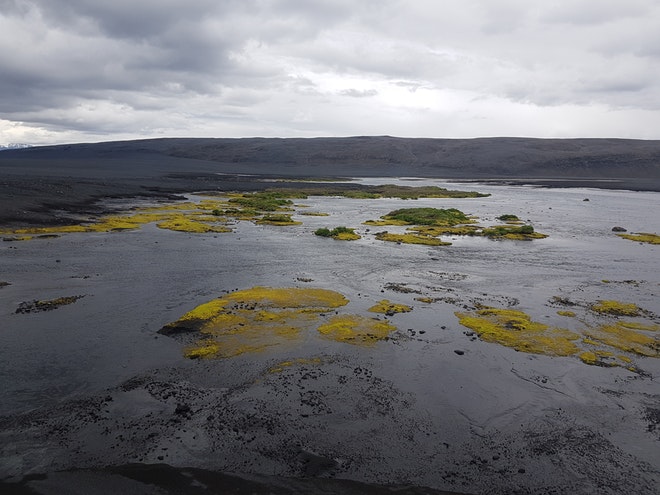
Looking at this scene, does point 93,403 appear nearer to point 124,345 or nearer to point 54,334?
point 124,345

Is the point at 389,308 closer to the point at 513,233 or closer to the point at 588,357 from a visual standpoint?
the point at 588,357

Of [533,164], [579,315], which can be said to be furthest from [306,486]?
[533,164]

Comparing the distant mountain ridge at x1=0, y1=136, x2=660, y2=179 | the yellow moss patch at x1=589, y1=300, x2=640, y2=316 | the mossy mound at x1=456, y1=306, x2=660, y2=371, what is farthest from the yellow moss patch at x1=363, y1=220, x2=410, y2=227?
the distant mountain ridge at x1=0, y1=136, x2=660, y2=179

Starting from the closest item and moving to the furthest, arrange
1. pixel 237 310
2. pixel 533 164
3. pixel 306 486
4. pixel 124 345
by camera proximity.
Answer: pixel 306 486
pixel 124 345
pixel 237 310
pixel 533 164

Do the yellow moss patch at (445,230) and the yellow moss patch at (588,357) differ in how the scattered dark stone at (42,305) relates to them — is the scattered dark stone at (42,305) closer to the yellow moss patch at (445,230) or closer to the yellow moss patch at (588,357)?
the yellow moss patch at (588,357)

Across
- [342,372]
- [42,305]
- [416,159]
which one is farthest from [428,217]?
[416,159]

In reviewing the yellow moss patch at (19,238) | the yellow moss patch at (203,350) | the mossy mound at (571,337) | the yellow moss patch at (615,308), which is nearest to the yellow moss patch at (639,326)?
the mossy mound at (571,337)

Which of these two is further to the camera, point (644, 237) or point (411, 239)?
point (644, 237)
